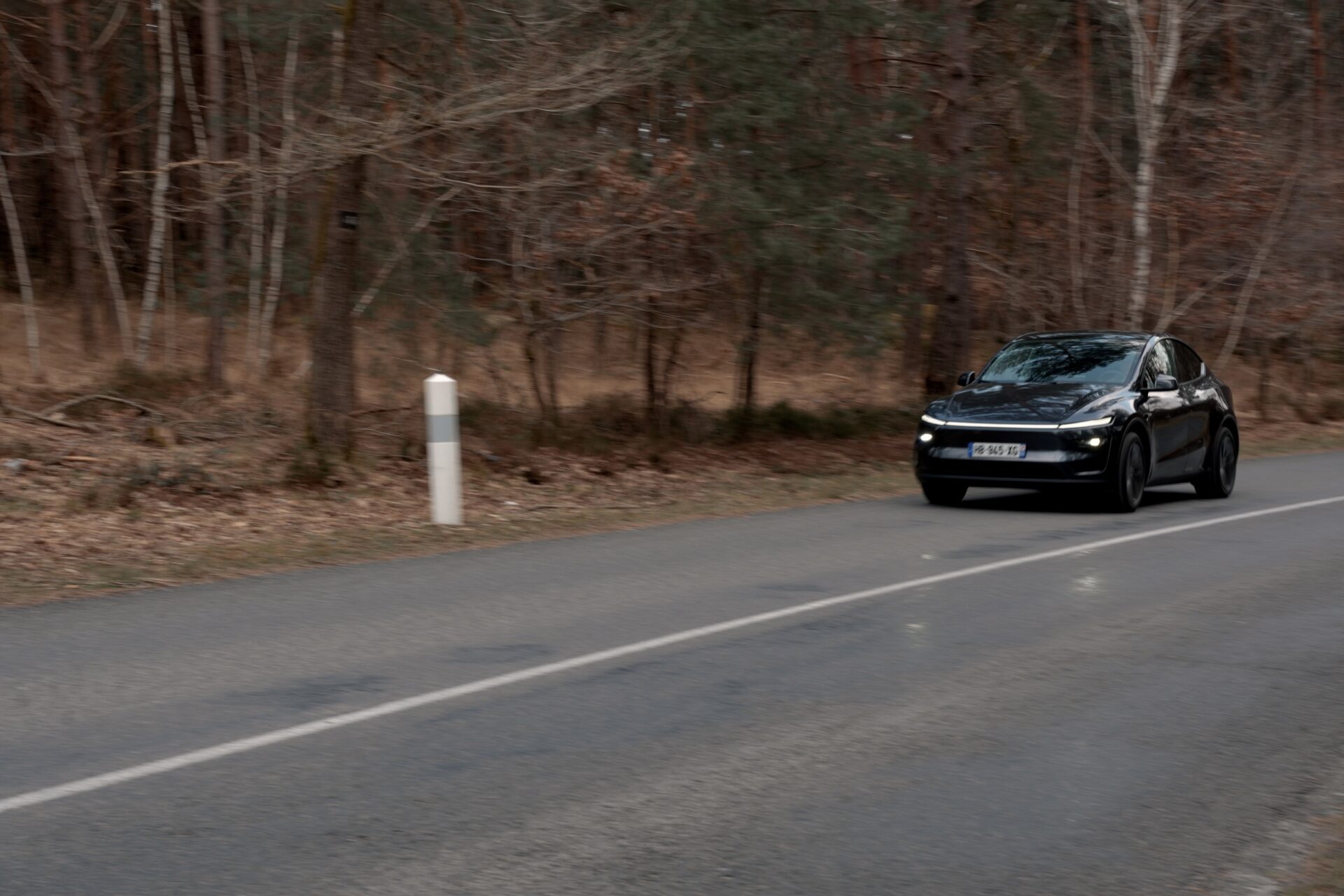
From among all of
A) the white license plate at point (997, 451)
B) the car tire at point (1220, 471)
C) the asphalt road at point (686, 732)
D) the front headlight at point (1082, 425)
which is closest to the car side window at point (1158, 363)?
the car tire at point (1220, 471)

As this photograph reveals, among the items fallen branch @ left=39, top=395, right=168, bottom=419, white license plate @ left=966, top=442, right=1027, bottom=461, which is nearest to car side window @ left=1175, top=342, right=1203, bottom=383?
white license plate @ left=966, top=442, right=1027, bottom=461

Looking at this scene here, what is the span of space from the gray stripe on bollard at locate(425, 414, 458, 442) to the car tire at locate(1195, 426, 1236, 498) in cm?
794

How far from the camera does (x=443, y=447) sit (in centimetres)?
1298

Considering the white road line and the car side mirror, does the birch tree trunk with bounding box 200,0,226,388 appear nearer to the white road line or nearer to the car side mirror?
the car side mirror

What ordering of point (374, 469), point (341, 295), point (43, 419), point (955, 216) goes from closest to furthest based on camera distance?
point (341, 295)
point (374, 469)
point (43, 419)
point (955, 216)

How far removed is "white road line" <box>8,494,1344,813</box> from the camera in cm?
515

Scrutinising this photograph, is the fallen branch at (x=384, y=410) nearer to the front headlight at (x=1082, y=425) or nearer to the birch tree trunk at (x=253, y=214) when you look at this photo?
the birch tree trunk at (x=253, y=214)

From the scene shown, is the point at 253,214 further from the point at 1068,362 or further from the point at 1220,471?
the point at 1220,471

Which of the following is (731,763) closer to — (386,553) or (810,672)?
(810,672)

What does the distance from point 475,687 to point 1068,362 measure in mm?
9952

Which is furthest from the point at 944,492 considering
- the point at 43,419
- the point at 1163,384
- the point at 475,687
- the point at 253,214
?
the point at 43,419

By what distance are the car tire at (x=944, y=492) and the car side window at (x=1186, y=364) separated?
2.71 meters

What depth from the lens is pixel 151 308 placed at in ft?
73.0

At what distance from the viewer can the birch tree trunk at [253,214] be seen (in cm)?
1674
